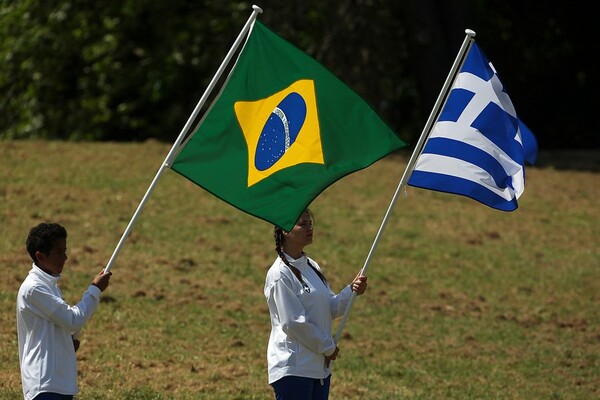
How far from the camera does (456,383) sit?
1052 centimetres

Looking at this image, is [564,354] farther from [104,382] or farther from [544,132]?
[544,132]

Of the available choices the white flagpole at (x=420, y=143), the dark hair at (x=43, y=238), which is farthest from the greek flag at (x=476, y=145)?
the dark hair at (x=43, y=238)

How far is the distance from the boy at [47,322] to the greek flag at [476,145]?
2.37 metres

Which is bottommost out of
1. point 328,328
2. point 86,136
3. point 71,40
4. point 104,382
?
point 104,382

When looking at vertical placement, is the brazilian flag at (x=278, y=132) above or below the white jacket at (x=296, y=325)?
above

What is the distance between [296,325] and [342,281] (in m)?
6.84

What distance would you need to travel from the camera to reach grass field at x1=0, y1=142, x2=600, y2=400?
10.4m

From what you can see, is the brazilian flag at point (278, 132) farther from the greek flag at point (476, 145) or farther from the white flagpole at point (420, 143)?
the greek flag at point (476, 145)

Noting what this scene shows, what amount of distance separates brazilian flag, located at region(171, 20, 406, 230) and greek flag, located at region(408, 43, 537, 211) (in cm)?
49

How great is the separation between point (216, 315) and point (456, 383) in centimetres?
Result: 271

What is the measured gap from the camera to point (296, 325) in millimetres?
6836

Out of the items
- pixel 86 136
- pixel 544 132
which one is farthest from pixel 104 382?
pixel 544 132

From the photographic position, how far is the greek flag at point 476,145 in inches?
301

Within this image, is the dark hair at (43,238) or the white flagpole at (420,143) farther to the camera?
the white flagpole at (420,143)
